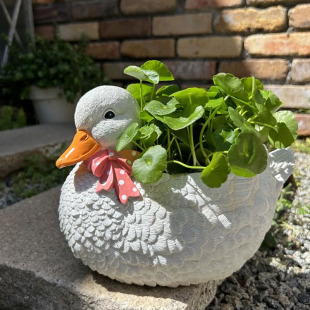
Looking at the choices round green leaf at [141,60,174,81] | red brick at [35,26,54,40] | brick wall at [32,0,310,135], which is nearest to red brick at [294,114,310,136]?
brick wall at [32,0,310,135]

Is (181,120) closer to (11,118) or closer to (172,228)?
(172,228)

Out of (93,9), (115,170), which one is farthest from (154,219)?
(93,9)

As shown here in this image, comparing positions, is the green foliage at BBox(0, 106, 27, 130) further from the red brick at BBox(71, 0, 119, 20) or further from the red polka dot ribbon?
the red polka dot ribbon

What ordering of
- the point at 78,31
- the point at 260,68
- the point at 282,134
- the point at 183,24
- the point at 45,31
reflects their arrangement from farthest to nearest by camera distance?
the point at 45,31
the point at 78,31
the point at 183,24
the point at 260,68
the point at 282,134

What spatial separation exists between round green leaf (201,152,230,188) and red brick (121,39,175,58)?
1.73m

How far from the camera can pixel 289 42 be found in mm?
2080

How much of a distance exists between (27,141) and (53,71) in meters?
0.56

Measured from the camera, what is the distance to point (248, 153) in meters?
0.84

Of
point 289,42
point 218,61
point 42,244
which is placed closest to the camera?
point 42,244

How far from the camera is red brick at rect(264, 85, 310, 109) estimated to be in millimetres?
2078

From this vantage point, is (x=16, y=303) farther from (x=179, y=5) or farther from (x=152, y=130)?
(x=179, y=5)

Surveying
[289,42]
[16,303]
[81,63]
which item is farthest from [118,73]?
[16,303]

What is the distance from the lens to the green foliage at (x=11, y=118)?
2713mm

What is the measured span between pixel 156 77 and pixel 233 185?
308mm
